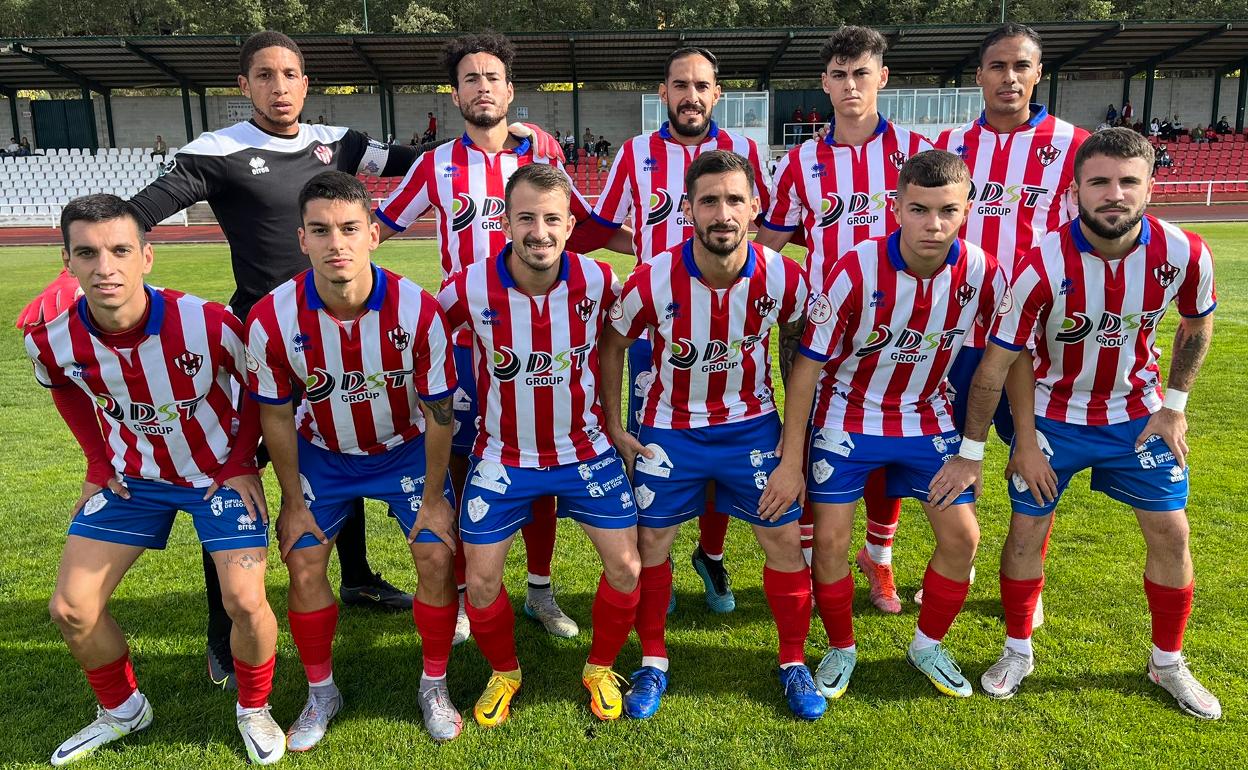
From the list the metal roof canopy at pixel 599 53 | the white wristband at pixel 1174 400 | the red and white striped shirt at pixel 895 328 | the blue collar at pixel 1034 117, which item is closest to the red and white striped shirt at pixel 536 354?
the red and white striped shirt at pixel 895 328

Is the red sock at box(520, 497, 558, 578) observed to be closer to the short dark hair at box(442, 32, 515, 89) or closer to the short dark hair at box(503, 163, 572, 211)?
the short dark hair at box(503, 163, 572, 211)

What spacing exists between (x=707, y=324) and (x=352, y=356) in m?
1.33

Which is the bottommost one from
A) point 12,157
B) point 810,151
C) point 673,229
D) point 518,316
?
point 518,316

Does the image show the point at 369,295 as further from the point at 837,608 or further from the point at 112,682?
the point at 837,608

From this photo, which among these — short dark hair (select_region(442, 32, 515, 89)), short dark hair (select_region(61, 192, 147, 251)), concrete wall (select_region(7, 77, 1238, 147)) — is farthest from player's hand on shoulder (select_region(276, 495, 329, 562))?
concrete wall (select_region(7, 77, 1238, 147))

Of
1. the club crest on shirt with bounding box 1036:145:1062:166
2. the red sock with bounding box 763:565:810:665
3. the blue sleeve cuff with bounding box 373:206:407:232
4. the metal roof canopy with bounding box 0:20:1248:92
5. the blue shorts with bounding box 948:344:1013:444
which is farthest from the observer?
the metal roof canopy with bounding box 0:20:1248:92

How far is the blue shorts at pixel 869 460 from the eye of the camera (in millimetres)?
3299

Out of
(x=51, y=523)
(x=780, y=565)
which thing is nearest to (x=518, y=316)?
(x=780, y=565)

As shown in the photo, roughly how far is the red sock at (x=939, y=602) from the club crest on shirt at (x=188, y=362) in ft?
9.49

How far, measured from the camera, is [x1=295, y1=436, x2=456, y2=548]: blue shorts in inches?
129

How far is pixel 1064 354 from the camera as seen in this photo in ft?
10.5

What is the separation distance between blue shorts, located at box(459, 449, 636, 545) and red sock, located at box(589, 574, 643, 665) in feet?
0.90

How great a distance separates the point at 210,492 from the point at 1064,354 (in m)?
3.22

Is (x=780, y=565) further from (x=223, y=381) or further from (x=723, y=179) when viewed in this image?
(x=223, y=381)
